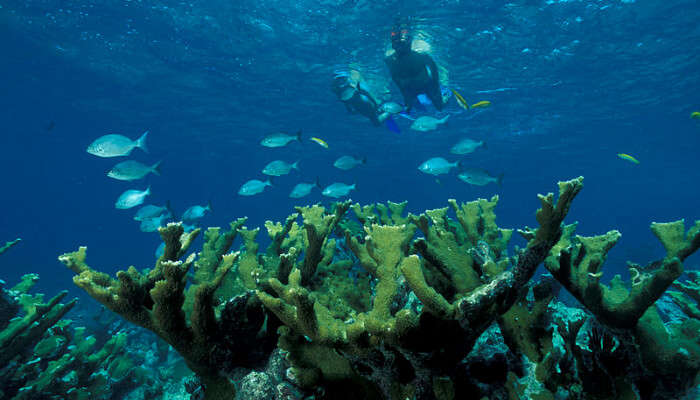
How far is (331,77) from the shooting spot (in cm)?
2159

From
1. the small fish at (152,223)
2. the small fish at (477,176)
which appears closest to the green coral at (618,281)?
the small fish at (477,176)

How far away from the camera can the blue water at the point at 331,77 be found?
15.2 metres

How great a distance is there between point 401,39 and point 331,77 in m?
8.07

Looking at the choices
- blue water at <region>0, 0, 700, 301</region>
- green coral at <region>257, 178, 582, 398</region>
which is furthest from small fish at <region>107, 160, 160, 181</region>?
blue water at <region>0, 0, 700, 301</region>

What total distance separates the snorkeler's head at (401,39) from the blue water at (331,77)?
0.53m

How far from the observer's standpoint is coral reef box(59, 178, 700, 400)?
1.67 meters

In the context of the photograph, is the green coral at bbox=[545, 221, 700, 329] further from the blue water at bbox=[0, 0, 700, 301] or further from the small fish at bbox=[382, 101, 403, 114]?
the blue water at bbox=[0, 0, 700, 301]

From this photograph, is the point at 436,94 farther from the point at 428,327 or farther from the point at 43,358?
the point at 43,358

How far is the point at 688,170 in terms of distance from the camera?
47.6 m

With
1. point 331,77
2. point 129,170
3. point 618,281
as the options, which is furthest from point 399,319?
point 331,77

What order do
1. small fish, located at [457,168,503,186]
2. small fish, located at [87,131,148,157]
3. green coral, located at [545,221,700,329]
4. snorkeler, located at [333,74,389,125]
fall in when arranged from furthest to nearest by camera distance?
1. snorkeler, located at [333,74,389,125]
2. small fish, located at [457,168,503,186]
3. small fish, located at [87,131,148,157]
4. green coral, located at [545,221,700,329]

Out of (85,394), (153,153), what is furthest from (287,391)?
(153,153)

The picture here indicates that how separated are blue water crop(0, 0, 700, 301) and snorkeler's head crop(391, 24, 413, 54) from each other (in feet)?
1.73

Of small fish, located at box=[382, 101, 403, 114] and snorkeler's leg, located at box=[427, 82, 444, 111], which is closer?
small fish, located at box=[382, 101, 403, 114]
